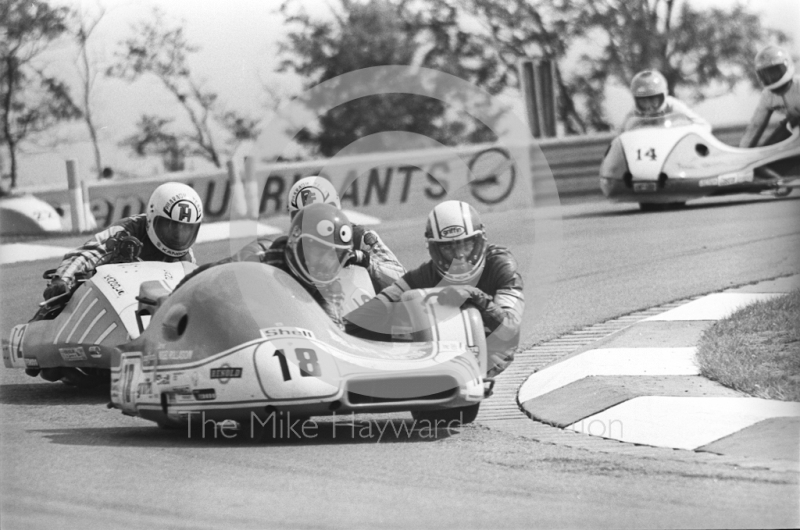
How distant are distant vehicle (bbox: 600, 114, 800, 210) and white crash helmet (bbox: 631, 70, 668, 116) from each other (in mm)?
148

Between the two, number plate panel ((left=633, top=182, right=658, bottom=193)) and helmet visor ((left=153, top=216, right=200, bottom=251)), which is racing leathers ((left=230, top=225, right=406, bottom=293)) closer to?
helmet visor ((left=153, top=216, right=200, bottom=251))

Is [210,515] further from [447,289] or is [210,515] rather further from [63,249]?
[63,249]

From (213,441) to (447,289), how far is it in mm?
1468

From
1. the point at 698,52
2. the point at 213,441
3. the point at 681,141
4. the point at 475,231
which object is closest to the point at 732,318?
the point at 475,231

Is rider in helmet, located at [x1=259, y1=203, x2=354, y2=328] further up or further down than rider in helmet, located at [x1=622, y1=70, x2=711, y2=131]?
further down

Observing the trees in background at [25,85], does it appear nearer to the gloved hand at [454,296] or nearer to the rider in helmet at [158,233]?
the rider in helmet at [158,233]

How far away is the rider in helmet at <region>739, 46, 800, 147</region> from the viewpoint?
1541 centimetres

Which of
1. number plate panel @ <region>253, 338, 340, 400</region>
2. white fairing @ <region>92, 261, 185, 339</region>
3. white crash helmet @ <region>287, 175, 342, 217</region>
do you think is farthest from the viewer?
white crash helmet @ <region>287, 175, 342, 217</region>

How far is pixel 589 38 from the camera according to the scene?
18625 mm

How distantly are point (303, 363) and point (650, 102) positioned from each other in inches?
410

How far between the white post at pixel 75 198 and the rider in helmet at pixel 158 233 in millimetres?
9074

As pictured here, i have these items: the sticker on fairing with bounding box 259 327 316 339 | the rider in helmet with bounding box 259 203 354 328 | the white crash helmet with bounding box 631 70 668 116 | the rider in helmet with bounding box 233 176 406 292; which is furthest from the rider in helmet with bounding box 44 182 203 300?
the white crash helmet with bounding box 631 70 668 116

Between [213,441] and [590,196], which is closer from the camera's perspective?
[213,441]

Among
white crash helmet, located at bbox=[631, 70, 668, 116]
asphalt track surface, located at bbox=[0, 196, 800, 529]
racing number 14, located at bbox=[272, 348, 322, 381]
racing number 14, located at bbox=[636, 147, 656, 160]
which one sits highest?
white crash helmet, located at bbox=[631, 70, 668, 116]
